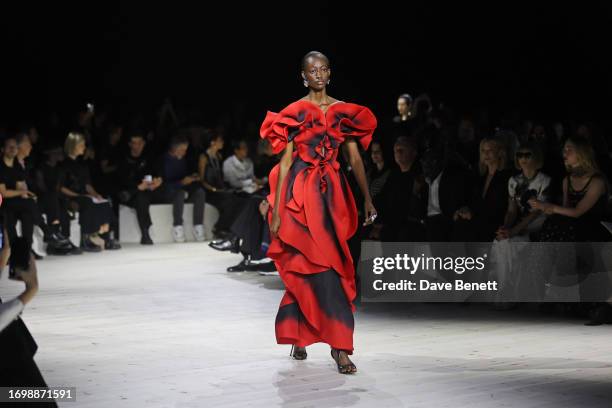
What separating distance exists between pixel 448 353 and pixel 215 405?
1.41m

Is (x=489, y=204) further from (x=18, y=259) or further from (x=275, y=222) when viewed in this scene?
(x=18, y=259)

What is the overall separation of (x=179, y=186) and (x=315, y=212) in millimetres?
6399

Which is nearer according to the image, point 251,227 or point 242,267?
point 251,227

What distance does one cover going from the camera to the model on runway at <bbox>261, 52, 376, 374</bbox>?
4504mm

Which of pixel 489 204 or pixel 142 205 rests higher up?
pixel 489 204

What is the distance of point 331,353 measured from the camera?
4523 mm

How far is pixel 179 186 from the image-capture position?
10.8 metres

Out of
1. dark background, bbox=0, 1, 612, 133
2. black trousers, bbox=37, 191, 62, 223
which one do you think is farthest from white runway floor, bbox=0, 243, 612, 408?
dark background, bbox=0, 1, 612, 133

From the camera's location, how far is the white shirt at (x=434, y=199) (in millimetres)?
6789

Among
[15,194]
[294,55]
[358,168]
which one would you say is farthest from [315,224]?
[294,55]

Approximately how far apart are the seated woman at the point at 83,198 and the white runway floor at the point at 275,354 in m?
2.47

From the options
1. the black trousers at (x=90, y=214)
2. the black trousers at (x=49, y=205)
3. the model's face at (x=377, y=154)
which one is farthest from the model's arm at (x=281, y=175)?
the black trousers at (x=90, y=214)

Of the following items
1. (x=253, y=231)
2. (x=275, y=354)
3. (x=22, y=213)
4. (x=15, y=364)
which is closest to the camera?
(x=15, y=364)

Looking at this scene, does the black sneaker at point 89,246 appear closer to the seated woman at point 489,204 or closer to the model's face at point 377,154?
the model's face at point 377,154
